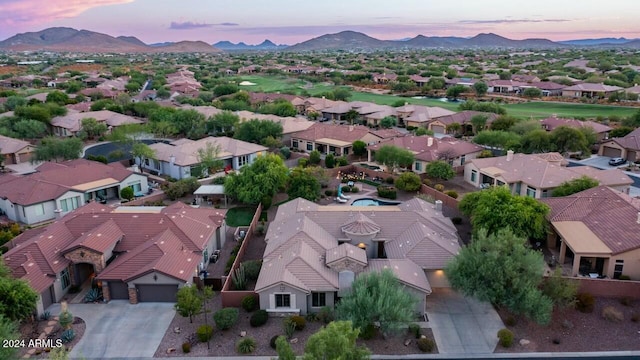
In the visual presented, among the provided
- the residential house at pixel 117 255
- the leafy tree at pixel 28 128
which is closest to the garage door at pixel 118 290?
the residential house at pixel 117 255

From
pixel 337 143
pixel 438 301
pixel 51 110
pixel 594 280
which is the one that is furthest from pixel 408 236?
pixel 51 110

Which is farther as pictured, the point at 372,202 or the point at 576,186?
the point at 372,202

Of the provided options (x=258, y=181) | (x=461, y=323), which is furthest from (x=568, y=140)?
(x=461, y=323)

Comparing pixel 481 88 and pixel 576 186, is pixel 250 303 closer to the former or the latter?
pixel 576 186

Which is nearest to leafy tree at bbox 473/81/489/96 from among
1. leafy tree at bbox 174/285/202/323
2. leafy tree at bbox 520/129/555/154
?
leafy tree at bbox 520/129/555/154

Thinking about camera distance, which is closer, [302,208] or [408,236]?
[408,236]

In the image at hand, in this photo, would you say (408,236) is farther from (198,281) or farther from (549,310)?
(198,281)
